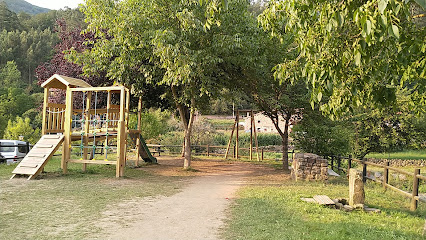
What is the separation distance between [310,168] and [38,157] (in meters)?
9.17

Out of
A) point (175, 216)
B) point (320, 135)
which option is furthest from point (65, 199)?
point (320, 135)

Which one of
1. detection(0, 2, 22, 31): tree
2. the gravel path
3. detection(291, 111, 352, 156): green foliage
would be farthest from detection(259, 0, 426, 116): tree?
detection(0, 2, 22, 31): tree

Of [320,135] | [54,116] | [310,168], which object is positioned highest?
[54,116]

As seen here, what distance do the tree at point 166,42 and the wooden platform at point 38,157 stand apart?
3.11 metres

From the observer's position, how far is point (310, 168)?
1248 centimetres

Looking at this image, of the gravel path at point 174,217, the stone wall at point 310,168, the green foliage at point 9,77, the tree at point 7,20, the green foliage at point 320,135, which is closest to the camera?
the gravel path at point 174,217

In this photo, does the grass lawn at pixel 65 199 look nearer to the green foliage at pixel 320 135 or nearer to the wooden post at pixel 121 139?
the wooden post at pixel 121 139

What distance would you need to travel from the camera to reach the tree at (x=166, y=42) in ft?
37.2

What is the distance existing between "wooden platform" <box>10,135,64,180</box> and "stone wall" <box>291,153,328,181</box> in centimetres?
827

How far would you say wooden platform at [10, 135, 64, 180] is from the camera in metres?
11.1

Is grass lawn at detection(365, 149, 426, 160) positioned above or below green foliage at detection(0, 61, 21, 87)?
below

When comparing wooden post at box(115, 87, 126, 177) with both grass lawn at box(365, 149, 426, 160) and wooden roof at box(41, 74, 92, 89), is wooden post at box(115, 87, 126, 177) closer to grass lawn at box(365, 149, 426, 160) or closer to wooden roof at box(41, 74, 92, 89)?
wooden roof at box(41, 74, 92, 89)

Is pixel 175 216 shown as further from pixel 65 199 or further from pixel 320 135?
pixel 320 135

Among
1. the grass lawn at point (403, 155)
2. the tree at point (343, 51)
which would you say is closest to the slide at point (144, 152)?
the tree at point (343, 51)
